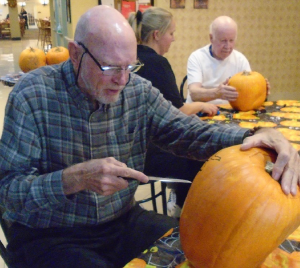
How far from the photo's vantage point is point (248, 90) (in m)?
1.85

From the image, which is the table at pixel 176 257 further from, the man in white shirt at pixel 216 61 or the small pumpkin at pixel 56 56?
the small pumpkin at pixel 56 56

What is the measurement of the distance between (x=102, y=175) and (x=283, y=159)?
404 mm

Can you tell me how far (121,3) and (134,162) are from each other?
10.7 ft

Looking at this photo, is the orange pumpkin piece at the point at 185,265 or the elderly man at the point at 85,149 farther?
the elderly man at the point at 85,149

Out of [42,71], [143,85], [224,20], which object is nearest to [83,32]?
[42,71]

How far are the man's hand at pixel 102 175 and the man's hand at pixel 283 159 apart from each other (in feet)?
0.91

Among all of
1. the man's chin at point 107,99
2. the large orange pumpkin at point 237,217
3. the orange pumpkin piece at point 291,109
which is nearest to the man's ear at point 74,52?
the man's chin at point 107,99

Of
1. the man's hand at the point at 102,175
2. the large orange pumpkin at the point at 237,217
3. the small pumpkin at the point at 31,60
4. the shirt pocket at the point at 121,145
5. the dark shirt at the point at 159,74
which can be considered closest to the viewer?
the large orange pumpkin at the point at 237,217

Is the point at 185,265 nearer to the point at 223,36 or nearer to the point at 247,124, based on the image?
the point at 247,124

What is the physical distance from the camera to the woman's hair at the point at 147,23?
196cm

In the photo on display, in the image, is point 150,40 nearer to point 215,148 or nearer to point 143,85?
point 143,85

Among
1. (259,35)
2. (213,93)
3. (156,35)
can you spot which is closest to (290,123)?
(213,93)

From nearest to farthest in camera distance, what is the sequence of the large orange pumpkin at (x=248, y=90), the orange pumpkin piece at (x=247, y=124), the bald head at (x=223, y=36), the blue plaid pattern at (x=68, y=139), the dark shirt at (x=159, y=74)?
the blue plaid pattern at (x=68, y=139), the orange pumpkin piece at (x=247, y=124), the dark shirt at (x=159, y=74), the large orange pumpkin at (x=248, y=90), the bald head at (x=223, y=36)

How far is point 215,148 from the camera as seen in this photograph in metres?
1.11
